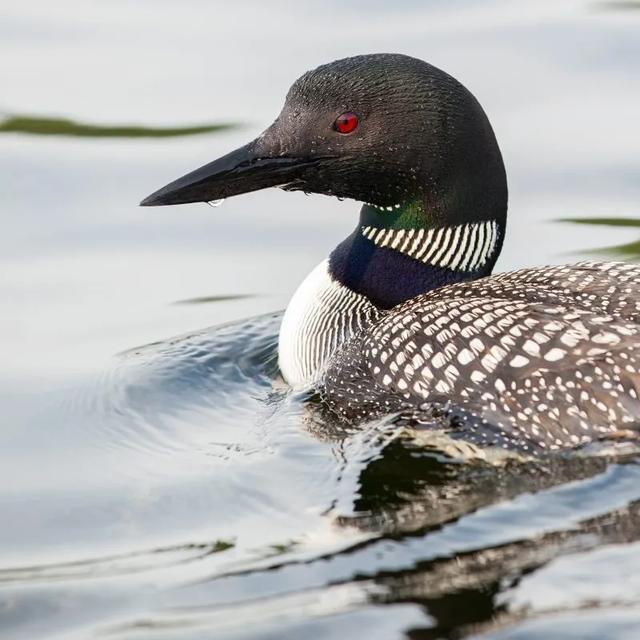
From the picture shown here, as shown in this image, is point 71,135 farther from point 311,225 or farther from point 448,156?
point 448,156

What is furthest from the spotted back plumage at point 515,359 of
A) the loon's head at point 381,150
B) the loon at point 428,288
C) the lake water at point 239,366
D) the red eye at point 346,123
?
the red eye at point 346,123

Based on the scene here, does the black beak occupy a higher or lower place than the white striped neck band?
higher

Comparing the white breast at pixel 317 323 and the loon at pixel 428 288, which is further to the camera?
the white breast at pixel 317 323

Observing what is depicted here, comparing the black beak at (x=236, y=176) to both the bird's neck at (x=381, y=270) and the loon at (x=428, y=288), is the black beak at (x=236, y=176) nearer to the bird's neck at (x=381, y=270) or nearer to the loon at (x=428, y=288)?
the loon at (x=428, y=288)

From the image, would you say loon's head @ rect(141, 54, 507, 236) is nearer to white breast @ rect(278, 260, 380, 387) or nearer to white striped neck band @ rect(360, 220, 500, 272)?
white striped neck band @ rect(360, 220, 500, 272)

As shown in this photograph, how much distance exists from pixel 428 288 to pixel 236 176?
2.91 ft

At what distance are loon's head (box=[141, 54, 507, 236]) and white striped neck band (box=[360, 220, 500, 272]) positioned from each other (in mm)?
37

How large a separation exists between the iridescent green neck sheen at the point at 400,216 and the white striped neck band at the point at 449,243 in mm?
21

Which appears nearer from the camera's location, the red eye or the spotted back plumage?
the spotted back plumage

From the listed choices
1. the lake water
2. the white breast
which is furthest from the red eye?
the lake water

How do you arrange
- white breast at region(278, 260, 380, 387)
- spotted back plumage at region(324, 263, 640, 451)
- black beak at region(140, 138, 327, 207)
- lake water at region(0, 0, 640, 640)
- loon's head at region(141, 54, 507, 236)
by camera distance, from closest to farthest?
lake water at region(0, 0, 640, 640), spotted back plumage at region(324, 263, 640, 451), loon's head at region(141, 54, 507, 236), black beak at region(140, 138, 327, 207), white breast at region(278, 260, 380, 387)

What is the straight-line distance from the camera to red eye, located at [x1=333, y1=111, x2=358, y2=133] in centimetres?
646

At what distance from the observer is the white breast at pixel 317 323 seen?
6680mm

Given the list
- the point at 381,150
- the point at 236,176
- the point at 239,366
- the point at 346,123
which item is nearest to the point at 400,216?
the point at 381,150
